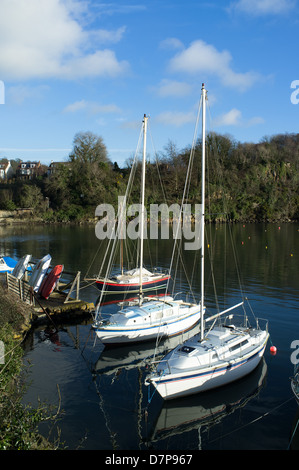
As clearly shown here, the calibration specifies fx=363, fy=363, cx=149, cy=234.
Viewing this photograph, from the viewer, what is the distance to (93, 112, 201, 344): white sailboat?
1984 centimetres

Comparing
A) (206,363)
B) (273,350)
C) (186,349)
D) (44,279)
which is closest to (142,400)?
(186,349)

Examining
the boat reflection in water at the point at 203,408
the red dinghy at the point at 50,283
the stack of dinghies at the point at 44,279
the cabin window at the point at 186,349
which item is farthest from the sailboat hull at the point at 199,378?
the stack of dinghies at the point at 44,279

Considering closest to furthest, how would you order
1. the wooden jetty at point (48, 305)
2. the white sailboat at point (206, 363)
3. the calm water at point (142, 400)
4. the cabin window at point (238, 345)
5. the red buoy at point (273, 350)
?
the calm water at point (142, 400) → the white sailboat at point (206, 363) → the cabin window at point (238, 345) → the red buoy at point (273, 350) → the wooden jetty at point (48, 305)

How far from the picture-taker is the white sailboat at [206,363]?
1466 centimetres

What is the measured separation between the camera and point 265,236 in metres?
69.9

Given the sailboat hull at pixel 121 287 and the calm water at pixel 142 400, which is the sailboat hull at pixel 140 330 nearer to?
the calm water at pixel 142 400

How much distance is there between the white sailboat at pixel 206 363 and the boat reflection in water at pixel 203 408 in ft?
0.99

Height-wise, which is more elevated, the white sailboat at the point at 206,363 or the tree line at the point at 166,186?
the tree line at the point at 166,186

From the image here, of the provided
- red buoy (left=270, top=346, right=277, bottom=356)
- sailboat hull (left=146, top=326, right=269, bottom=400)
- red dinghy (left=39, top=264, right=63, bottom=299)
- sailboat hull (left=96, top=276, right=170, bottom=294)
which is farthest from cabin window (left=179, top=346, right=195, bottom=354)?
sailboat hull (left=96, top=276, right=170, bottom=294)

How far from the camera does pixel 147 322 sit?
67.9 feet

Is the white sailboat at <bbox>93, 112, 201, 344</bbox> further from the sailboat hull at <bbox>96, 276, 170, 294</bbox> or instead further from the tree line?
the tree line

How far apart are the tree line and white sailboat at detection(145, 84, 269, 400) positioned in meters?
79.7
